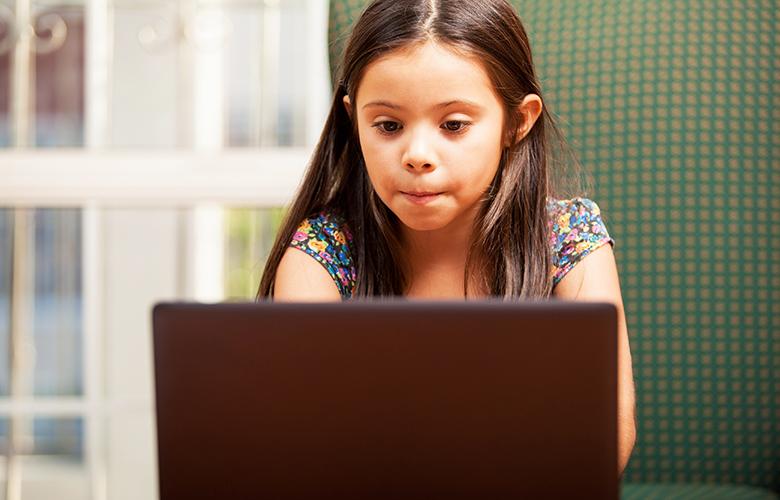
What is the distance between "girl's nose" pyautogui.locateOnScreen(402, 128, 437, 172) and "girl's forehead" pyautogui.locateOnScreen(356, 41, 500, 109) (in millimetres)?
34

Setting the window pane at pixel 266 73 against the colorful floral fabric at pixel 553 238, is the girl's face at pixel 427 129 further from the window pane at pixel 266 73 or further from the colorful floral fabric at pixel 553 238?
the window pane at pixel 266 73

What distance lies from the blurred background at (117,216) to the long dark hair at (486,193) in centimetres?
71

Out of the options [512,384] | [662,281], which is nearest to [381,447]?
[512,384]

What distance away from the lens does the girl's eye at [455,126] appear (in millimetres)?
1242

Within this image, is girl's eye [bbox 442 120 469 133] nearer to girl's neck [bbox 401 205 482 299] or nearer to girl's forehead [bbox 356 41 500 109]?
girl's forehead [bbox 356 41 500 109]

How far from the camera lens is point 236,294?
2.25 metres

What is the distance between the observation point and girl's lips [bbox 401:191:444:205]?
49.5 inches

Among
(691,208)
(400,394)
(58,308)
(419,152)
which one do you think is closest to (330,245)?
(419,152)

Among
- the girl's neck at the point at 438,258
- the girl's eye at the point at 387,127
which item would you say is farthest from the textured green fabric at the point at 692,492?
the girl's eye at the point at 387,127

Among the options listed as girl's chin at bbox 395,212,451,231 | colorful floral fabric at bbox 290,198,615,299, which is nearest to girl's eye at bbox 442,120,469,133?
girl's chin at bbox 395,212,451,231

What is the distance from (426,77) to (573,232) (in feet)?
0.98

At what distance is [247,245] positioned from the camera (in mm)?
2223

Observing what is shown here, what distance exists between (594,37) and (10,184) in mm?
1196

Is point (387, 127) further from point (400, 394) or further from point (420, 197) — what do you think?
point (400, 394)
